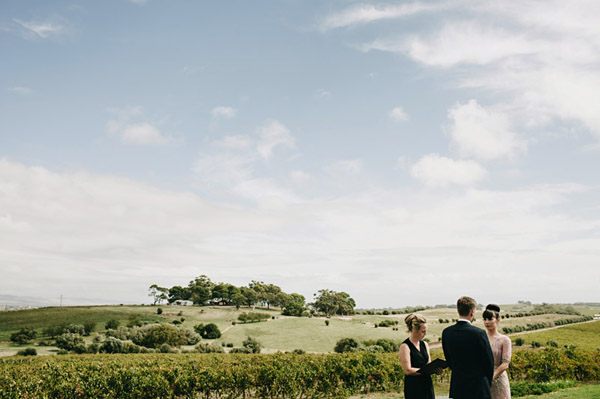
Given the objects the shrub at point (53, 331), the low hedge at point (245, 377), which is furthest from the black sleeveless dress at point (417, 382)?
the shrub at point (53, 331)

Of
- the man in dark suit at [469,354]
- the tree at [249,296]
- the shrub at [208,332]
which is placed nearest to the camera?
the man in dark suit at [469,354]

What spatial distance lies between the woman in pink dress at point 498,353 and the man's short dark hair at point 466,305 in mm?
1289

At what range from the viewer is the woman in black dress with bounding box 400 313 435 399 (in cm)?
663

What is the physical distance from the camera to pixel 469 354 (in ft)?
20.3

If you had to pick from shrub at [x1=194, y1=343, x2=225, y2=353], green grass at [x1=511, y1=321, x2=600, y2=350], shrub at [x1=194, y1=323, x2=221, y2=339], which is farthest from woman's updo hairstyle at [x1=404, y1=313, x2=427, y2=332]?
shrub at [x1=194, y1=323, x2=221, y2=339]

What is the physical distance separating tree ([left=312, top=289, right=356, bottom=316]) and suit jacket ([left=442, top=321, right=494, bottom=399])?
107518 mm

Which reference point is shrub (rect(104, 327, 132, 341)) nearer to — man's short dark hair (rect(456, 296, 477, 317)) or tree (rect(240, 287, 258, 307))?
tree (rect(240, 287, 258, 307))

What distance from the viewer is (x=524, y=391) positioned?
17406 millimetres

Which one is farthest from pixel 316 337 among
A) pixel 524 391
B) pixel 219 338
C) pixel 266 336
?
pixel 524 391

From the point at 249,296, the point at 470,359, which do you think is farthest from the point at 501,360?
the point at 249,296

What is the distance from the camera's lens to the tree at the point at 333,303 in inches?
4449

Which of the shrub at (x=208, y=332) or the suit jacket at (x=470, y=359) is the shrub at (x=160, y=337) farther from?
the suit jacket at (x=470, y=359)

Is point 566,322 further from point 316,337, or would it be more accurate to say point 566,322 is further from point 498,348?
point 498,348

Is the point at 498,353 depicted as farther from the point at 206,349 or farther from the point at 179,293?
the point at 179,293
